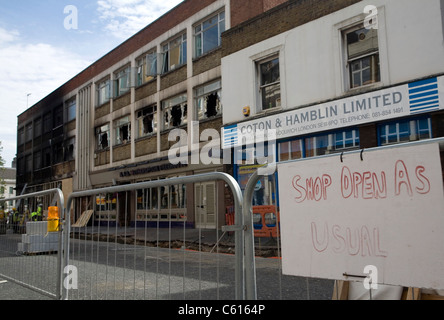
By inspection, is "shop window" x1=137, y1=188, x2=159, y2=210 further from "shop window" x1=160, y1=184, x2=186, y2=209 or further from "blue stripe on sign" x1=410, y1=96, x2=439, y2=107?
"blue stripe on sign" x1=410, y1=96, x2=439, y2=107

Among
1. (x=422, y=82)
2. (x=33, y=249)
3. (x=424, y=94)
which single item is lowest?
(x=33, y=249)

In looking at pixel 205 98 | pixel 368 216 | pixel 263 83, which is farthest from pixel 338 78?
pixel 368 216

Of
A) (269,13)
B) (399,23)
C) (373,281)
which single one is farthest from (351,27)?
(373,281)

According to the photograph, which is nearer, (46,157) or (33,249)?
(33,249)

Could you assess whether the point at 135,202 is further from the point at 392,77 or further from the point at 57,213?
the point at 392,77

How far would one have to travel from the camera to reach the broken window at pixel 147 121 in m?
22.3

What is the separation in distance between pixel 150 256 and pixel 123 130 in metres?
21.9

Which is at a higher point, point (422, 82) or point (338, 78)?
point (338, 78)

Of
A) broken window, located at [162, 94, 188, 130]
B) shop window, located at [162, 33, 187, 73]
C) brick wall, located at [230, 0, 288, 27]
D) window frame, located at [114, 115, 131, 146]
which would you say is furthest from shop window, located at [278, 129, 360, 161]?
window frame, located at [114, 115, 131, 146]

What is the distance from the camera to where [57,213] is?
17.0ft

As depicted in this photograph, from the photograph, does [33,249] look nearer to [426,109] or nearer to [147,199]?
[147,199]

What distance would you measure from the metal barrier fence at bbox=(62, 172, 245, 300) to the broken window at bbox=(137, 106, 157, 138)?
17.6 metres

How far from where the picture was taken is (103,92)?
27.9 metres

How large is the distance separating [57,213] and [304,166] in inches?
147
